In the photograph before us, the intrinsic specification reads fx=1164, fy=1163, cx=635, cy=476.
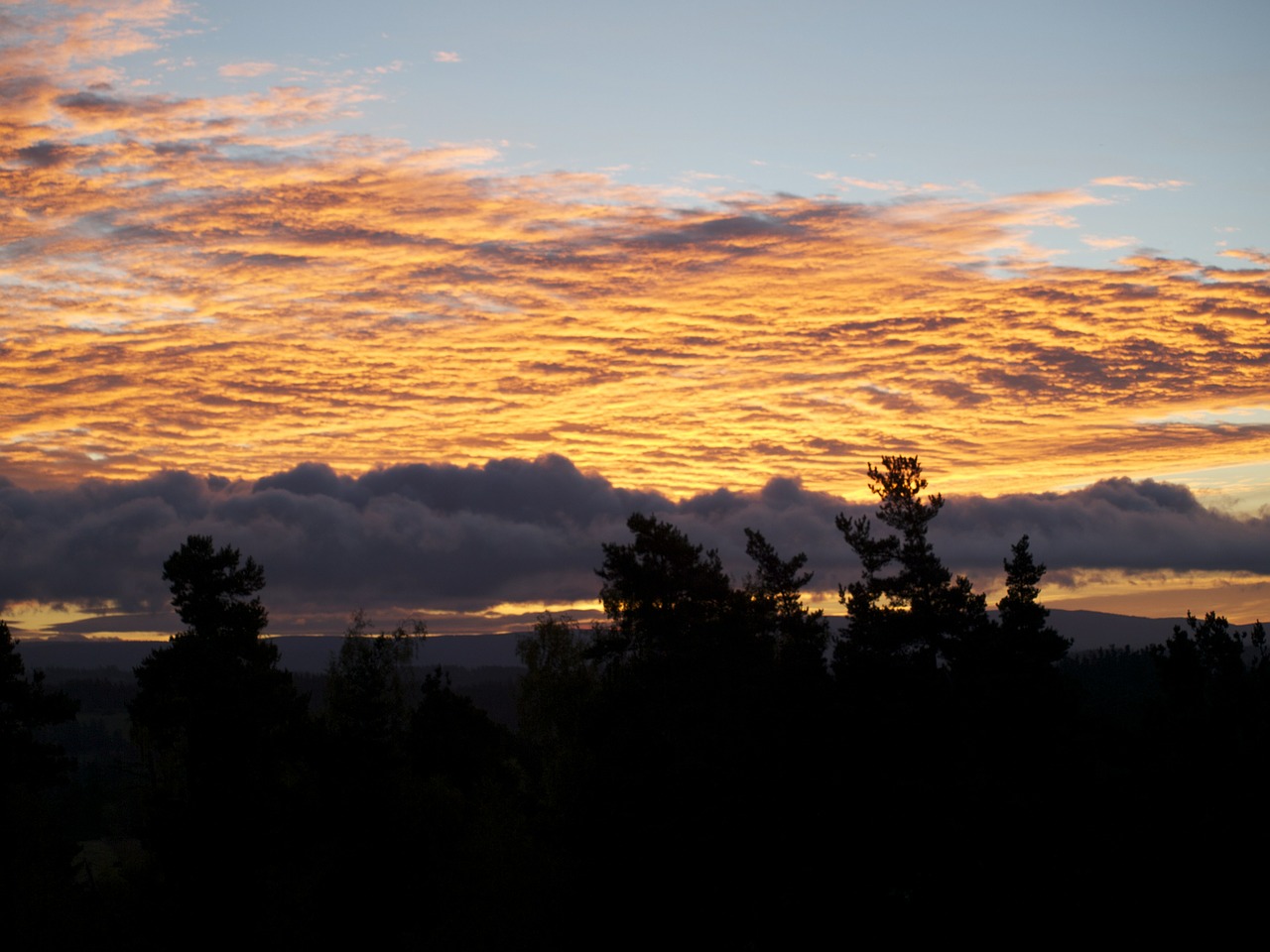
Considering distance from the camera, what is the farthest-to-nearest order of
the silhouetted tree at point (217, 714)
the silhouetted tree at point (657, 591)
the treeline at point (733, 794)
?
1. the silhouetted tree at point (657, 591)
2. the silhouetted tree at point (217, 714)
3. the treeline at point (733, 794)

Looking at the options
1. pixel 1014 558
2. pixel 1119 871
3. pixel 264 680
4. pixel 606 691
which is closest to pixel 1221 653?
pixel 1014 558

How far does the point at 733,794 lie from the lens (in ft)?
120

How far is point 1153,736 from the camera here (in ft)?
118

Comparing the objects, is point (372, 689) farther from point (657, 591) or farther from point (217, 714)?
point (657, 591)

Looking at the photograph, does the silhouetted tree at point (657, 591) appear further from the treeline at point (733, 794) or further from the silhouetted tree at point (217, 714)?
the silhouetted tree at point (217, 714)

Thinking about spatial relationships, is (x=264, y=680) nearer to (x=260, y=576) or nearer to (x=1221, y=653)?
(x=260, y=576)

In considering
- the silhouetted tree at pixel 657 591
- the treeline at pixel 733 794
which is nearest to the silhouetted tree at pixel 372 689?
the treeline at pixel 733 794

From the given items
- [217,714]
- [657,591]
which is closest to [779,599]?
[657,591]

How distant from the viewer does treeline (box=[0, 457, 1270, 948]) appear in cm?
3216

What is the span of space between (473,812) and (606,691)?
1590cm

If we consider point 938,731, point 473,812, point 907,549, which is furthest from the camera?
point 473,812

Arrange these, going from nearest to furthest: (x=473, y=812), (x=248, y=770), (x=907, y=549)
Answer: (x=248, y=770) → (x=907, y=549) → (x=473, y=812)

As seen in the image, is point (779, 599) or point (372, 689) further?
point (779, 599)

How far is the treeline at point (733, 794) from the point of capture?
32156mm
